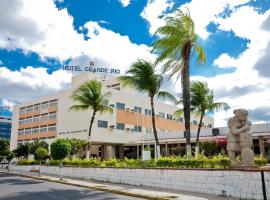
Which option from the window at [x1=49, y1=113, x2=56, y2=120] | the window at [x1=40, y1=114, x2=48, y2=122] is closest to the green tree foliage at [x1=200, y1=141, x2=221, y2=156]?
the window at [x1=49, y1=113, x2=56, y2=120]

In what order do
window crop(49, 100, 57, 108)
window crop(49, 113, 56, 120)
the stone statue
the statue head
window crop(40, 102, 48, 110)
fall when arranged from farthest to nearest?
1. window crop(40, 102, 48, 110)
2. window crop(49, 100, 57, 108)
3. window crop(49, 113, 56, 120)
4. the statue head
5. the stone statue

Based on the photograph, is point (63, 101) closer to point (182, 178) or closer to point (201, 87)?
point (201, 87)

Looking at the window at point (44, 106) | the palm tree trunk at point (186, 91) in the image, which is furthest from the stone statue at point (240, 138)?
the window at point (44, 106)

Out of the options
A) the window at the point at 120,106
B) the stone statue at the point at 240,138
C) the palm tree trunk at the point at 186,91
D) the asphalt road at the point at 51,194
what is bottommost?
the asphalt road at the point at 51,194

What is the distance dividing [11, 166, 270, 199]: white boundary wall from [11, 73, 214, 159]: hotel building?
85.8ft

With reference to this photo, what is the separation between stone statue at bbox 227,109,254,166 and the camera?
42.5 feet

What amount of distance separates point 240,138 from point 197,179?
117 inches

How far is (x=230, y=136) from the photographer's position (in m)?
13.7

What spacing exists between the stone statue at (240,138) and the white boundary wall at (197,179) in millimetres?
653

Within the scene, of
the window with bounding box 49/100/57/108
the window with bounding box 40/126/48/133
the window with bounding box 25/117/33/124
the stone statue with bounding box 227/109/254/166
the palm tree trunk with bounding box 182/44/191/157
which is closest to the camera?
the stone statue with bounding box 227/109/254/166

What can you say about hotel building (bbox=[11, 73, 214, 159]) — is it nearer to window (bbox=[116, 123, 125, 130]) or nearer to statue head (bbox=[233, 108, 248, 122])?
window (bbox=[116, 123, 125, 130])

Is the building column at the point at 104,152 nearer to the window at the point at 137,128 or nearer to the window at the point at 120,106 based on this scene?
the window at the point at 137,128

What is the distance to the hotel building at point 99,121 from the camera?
160 feet

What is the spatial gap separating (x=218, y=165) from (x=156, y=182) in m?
3.55
